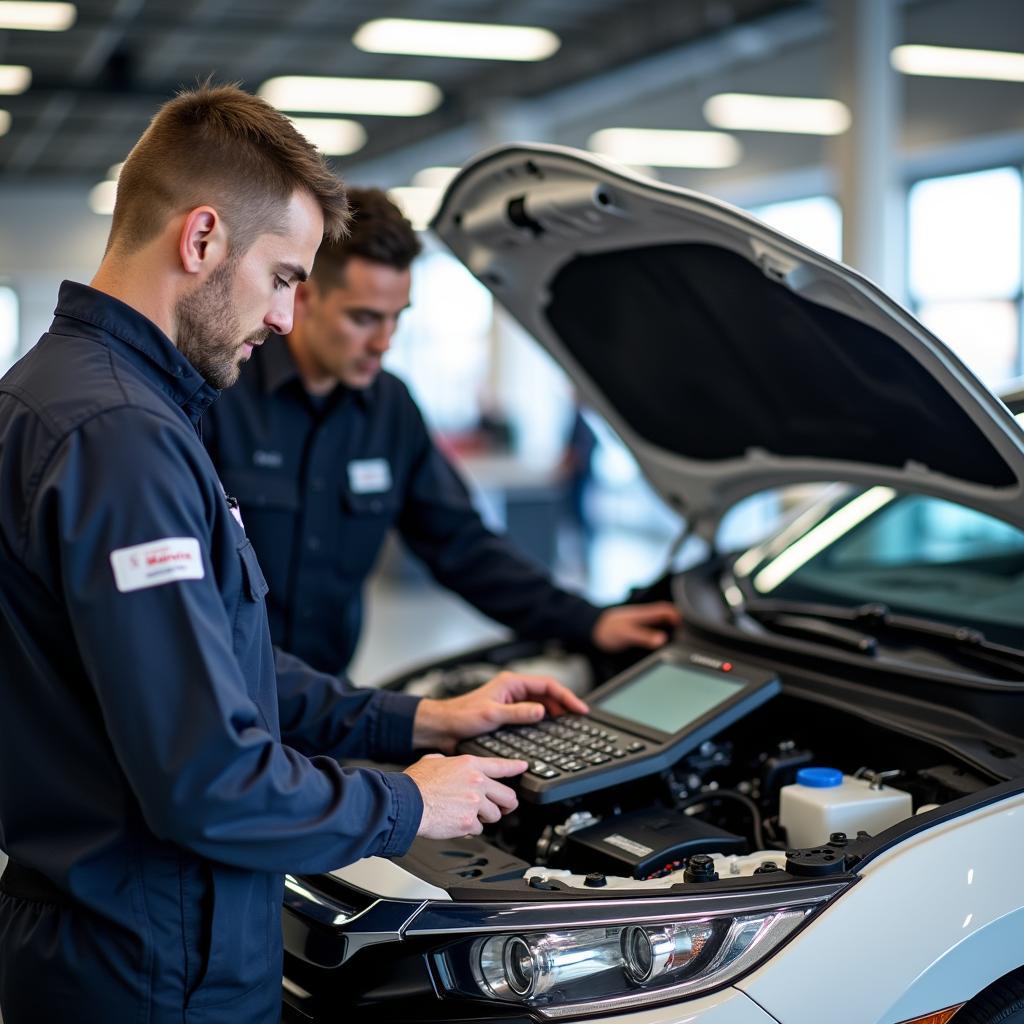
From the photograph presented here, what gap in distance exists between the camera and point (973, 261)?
27.0ft

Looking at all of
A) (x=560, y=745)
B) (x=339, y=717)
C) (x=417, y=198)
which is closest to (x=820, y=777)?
(x=560, y=745)

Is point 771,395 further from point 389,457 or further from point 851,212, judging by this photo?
point 851,212

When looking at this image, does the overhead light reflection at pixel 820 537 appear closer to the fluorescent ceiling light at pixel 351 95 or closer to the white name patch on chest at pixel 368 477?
the white name patch on chest at pixel 368 477

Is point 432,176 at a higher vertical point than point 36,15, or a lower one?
higher

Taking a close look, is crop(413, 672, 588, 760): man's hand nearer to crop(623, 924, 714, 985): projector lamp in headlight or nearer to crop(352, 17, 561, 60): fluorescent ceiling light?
crop(623, 924, 714, 985): projector lamp in headlight

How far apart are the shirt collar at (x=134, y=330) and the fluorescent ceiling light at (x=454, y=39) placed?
6988 millimetres

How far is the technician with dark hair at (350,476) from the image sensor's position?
89.6 inches

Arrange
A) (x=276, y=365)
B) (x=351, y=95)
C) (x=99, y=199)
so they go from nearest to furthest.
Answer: (x=276, y=365) → (x=351, y=95) → (x=99, y=199)

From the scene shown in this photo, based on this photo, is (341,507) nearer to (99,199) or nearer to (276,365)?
(276,365)

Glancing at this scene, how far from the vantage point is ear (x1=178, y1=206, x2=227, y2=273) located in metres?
1.16

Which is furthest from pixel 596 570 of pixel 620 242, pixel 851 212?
pixel 620 242

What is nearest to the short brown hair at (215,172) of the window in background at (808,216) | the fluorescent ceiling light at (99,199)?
the window in background at (808,216)

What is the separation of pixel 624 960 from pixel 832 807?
37 centimetres

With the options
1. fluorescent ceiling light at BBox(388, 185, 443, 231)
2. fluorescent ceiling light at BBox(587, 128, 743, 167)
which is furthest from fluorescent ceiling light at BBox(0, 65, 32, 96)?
fluorescent ceiling light at BBox(388, 185, 443, 231)
